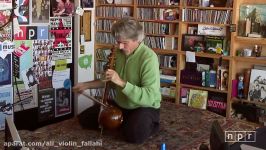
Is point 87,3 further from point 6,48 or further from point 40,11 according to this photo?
point 6,48

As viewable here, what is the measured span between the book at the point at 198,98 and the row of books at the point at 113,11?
122 cm

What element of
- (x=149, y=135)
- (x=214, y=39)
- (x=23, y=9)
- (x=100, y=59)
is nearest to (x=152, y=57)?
(x=149, y=135)

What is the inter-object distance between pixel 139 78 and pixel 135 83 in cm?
5

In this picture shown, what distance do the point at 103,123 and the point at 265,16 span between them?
2.02 m

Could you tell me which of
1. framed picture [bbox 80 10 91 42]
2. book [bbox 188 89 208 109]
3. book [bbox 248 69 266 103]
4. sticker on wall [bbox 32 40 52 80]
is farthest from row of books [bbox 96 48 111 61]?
book [bbox 248 69 266 103]

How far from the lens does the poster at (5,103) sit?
372 cm

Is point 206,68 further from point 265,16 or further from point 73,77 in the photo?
point 73,77

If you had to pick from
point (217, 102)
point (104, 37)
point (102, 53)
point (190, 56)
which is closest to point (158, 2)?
point (190, 56)

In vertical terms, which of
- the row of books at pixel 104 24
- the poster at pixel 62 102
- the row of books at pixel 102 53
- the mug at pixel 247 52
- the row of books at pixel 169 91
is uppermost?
the row of books at pixel 104 24

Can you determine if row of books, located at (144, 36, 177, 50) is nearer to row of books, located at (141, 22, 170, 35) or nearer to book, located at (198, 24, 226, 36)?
row of books, located at (141, 22, 170, 35)

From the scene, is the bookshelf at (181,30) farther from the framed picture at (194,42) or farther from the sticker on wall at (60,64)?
the sticker on wall at (60,64)

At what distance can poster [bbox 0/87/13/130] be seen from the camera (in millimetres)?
3719

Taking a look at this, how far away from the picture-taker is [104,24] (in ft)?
15.2

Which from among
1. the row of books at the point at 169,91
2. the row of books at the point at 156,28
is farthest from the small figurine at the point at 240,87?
the row of books at the point at 156,28
